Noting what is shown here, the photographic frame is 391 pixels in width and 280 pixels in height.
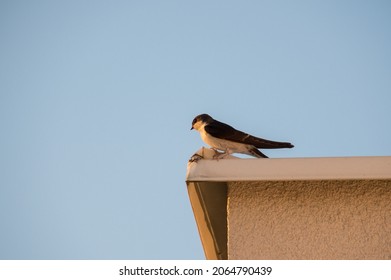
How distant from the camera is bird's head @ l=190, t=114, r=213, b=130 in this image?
6137 mm

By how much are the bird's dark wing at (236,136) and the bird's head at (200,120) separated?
0.53 metres

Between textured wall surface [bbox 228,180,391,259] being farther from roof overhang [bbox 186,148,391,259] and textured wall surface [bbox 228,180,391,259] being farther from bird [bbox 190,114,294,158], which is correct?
bird [bbox 190,114,294,158]

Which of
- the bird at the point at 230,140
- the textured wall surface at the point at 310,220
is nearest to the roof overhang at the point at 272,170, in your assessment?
the textured wall surface at the point at 310,220

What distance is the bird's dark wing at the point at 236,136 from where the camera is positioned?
430 cm

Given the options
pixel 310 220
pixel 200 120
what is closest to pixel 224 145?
pixel 200 120

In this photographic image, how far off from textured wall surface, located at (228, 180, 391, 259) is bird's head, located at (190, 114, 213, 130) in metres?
2.58

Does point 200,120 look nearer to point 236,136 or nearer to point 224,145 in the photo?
point 224,145

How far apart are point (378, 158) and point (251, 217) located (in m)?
0.71

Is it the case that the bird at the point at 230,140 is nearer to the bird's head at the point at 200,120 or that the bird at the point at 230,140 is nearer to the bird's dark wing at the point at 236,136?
the bird's dark wing at the point at 236,136

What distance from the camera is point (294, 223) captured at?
3.42m

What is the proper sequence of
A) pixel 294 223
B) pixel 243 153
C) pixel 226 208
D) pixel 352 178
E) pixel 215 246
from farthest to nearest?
pixel 243 153 < pixel 215 246 < pixel 226 208 < pixel 294 223 < pixel 352 178

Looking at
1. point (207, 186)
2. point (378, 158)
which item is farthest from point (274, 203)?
point (378, 158)
